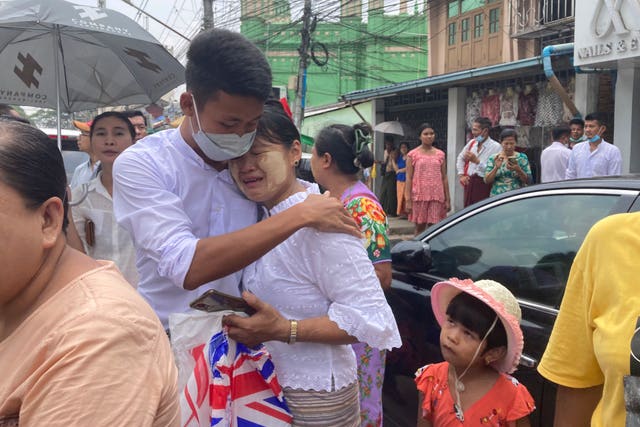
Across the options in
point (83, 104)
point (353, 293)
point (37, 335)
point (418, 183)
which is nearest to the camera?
point (37, 335)

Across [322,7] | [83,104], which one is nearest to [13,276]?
[83,104]

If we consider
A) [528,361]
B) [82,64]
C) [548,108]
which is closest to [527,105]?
[548,108]

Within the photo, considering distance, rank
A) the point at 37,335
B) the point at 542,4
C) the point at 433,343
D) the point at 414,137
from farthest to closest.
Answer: the point at 414,137, the point at 542,4, the point at 433,343, the point at 37,335

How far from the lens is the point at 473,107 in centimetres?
1270

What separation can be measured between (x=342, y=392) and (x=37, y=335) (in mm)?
989

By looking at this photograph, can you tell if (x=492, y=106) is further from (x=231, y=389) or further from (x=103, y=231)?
(x=231, y=389)

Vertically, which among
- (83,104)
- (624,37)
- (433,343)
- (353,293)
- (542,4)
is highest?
(542,4)

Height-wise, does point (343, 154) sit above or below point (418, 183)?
above

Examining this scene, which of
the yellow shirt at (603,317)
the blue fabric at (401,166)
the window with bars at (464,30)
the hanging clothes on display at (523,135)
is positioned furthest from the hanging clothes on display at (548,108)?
the yellow shirt at (603,317)

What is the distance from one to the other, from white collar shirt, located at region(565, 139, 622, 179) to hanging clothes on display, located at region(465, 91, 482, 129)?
16.6 feet

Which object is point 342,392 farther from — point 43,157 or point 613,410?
point 43,157

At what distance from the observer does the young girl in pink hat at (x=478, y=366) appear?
2.11m

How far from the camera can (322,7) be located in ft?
51.1

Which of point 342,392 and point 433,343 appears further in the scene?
point 433,343
